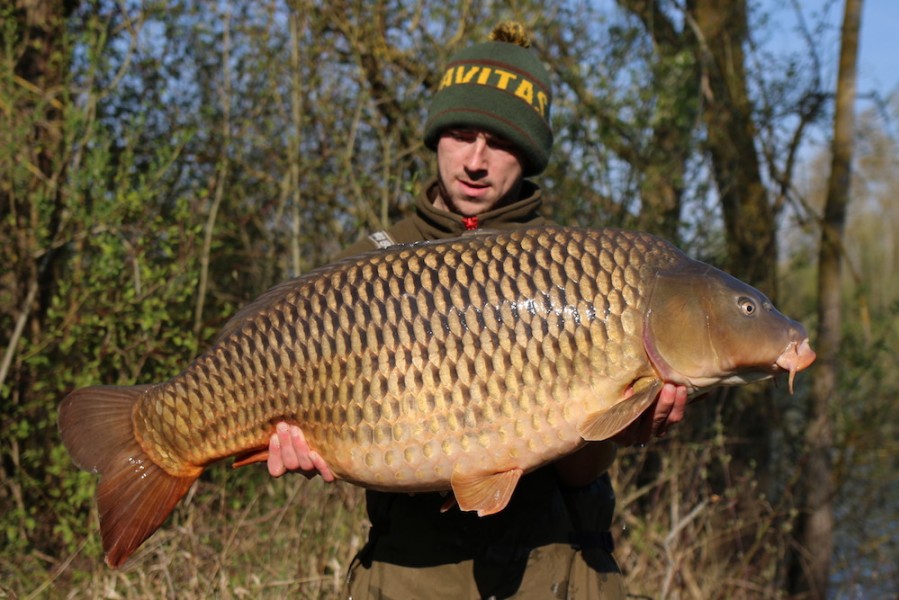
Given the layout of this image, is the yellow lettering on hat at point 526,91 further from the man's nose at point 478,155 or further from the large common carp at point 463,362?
the large common carp at point 463,362

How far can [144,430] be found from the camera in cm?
165

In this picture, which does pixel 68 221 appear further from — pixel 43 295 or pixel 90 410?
pixel 90 410

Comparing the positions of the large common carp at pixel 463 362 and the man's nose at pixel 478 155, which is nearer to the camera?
the large common carp at pixel 463 362

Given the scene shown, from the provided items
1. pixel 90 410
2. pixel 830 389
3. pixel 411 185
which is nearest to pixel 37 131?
pixel 411 185

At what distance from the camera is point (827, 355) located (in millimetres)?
4645

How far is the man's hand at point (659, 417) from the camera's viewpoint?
152 centimetres

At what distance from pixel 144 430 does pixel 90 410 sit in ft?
0.35

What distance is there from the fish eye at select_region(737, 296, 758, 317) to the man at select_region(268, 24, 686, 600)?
0.53 feet

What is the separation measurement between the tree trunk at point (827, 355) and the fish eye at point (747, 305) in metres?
3.27

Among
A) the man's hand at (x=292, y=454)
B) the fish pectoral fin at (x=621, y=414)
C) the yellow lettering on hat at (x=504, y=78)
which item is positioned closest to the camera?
the fish pectoral fin at (x=621, y=414)

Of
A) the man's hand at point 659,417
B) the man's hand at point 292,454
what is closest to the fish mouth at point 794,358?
the man's hand at point 659,417

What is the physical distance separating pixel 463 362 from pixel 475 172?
0.53m

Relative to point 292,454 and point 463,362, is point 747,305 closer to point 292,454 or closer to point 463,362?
point 463,362

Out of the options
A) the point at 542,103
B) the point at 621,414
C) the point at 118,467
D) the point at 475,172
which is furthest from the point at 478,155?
the point at 118,467
